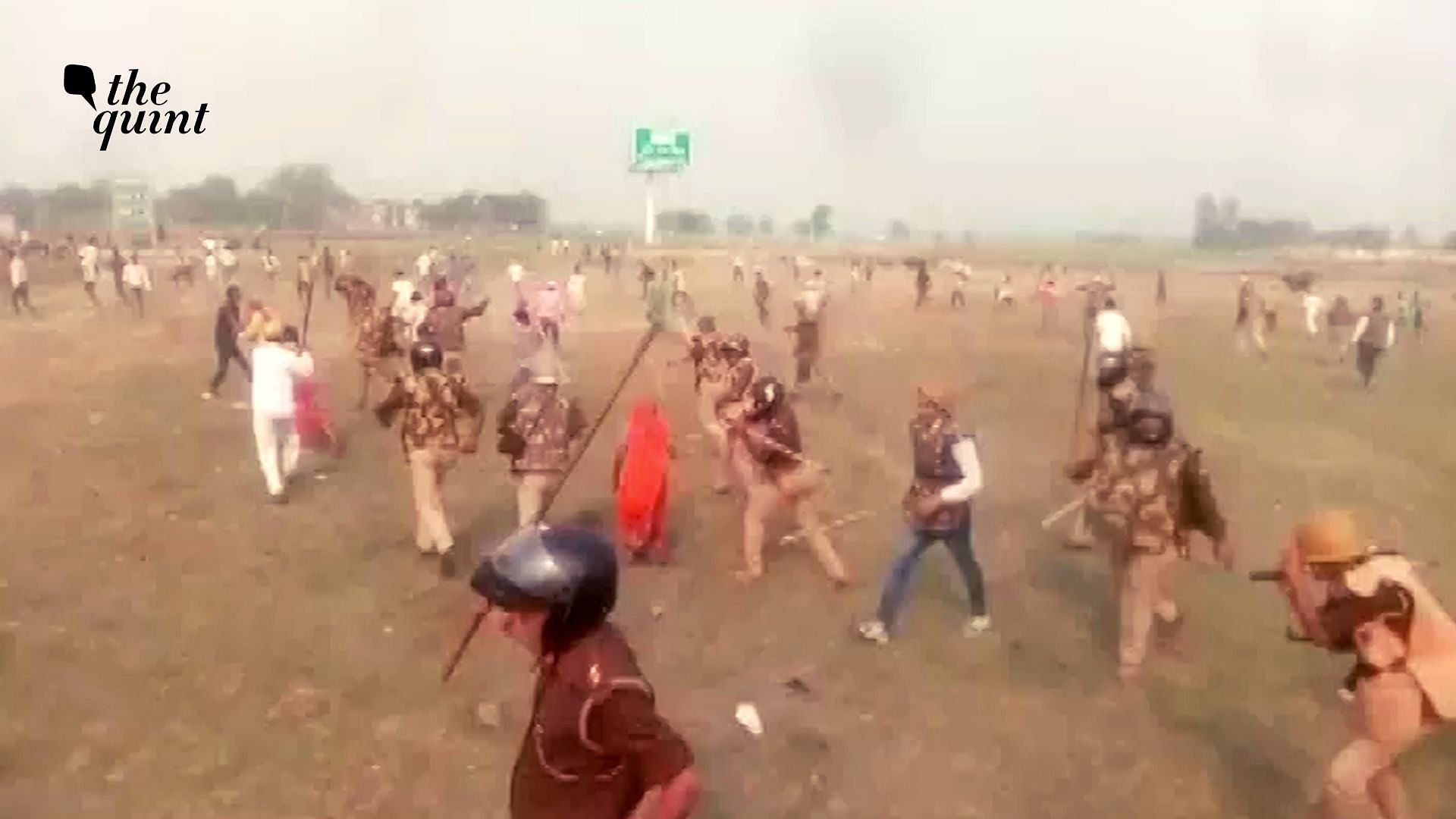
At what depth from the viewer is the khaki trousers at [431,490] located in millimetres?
6539

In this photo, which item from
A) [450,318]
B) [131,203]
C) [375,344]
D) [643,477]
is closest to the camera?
[643,477]

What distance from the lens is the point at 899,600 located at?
594 centimetres

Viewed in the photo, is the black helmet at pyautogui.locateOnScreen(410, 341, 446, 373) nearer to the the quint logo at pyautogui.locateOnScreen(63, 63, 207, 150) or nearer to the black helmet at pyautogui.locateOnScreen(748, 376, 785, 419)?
the black helmet at pyautogui.locateOnScreen(748, 376, 785, 419)

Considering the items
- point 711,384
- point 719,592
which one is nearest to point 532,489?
point 719,592

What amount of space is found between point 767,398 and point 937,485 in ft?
4.02

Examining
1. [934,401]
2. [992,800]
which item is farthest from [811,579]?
[992,800]

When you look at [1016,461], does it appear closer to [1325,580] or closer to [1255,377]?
[1255,377]

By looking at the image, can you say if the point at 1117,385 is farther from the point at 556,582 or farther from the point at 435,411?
the point at 556,582

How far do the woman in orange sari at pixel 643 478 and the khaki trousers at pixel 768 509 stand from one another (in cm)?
49

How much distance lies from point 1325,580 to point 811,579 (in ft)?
11.4

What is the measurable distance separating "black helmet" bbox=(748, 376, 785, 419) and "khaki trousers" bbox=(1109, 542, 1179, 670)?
187cm

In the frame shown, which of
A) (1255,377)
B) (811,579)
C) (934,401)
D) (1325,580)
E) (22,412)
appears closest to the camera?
(1325,580)

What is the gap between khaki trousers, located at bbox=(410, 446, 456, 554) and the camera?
654 centimetres

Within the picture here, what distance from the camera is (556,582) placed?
8.18 feet
